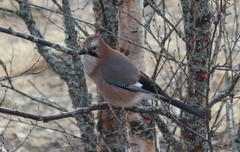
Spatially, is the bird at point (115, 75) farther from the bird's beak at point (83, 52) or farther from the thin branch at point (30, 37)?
the thin branch at point (30, 37)

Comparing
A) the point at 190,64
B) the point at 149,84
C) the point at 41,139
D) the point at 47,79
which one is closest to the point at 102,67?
the point at 149,84

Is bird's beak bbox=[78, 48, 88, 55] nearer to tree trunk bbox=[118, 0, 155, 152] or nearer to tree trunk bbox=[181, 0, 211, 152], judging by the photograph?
tree trunk bbox=[118, 0, 155, 152]

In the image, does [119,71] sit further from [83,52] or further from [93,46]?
[83,52]

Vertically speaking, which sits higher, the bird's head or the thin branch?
the bird's head

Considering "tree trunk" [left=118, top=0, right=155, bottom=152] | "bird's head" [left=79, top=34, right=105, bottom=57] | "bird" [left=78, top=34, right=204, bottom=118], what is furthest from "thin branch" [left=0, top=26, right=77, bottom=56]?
"tree trunk" [left=118, top=0, right=155, bottom=152]

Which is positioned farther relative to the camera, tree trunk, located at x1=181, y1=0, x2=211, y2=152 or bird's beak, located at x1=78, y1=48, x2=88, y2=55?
bird's beak, located at x1=78, y1=48, x2=88, y2=55

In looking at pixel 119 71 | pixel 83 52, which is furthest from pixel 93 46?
pixel 119 71

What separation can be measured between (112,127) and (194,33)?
1684 mm

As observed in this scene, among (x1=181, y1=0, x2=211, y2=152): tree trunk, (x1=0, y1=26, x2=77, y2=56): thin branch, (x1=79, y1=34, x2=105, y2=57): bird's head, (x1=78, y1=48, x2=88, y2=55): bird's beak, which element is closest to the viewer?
(x1=0, y1=26, x2=77, y2=56): thin branch

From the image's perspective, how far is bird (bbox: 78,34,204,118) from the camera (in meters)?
4.78

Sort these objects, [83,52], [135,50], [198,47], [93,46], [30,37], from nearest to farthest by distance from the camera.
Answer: [30,37] → [198,47] → [83,52] → [93,46] → [135,50]

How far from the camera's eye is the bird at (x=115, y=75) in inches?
188

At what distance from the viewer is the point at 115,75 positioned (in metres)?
4.99

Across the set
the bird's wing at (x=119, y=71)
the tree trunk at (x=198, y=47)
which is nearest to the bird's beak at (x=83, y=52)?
the bird's wing at (x=119, y=71)
